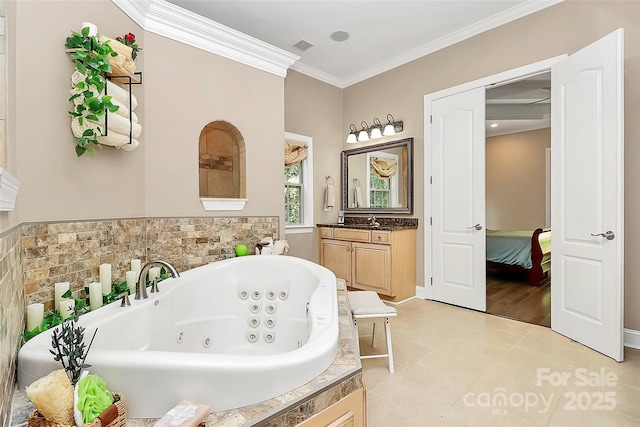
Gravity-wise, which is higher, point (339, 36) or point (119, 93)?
point (339, 36)

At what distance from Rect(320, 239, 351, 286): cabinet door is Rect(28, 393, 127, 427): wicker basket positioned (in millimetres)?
3154

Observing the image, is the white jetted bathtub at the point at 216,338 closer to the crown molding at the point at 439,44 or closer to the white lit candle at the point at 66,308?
the white lit candle at the point at 66,308

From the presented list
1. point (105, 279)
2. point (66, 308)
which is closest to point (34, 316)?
point (66, 308)

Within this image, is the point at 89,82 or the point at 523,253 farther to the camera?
the point at 523,253

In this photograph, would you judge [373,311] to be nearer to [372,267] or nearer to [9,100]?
[372,267]

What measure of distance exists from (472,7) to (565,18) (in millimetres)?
766

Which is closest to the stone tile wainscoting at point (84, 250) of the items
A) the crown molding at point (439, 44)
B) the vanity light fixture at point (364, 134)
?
the vanity light fixture at point (364, 134)

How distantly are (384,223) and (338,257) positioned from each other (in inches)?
29.4

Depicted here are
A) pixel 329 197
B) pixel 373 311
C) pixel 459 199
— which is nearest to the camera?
pixel 373 311

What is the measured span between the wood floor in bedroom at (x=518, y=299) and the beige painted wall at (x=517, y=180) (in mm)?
1886

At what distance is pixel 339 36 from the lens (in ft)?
11.1

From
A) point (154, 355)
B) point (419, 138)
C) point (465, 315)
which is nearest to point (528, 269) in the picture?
point (465, 315)

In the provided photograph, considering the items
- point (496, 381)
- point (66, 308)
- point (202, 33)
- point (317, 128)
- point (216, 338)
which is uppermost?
point (202, 33)

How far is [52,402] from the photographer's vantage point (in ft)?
2.66
